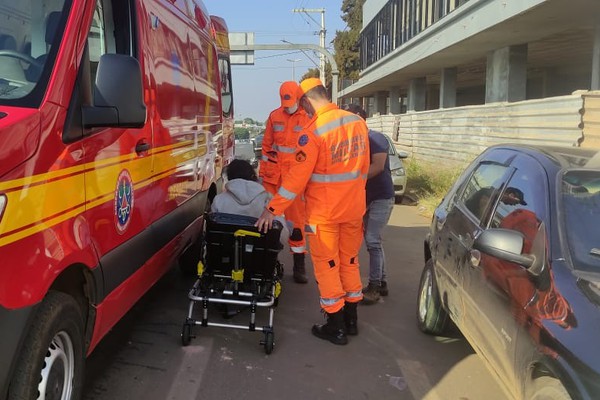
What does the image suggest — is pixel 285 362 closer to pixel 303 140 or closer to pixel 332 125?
pixel 303 140

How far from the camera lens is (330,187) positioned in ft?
14.2

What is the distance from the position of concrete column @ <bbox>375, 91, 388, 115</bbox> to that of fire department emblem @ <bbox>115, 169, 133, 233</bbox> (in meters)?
37.6

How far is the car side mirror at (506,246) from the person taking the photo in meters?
2.80

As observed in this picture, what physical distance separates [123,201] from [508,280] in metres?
2.17

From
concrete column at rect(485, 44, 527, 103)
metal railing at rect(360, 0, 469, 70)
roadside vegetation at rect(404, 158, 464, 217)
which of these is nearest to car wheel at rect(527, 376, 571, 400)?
roadside vegetation at rect(404, 158, 464, 217)

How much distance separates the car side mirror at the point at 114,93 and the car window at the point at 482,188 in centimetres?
229

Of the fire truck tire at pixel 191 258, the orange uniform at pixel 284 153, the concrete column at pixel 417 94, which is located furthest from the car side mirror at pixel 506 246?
the concrete column at pixel 417 94

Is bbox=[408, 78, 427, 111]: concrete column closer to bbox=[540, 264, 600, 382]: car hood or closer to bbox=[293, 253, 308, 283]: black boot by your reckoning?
bbox=[293, 253, 308, 283]: black boot

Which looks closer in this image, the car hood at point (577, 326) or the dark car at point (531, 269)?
the car hood at point (577, 326)

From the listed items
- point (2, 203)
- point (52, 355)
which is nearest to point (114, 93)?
point (2, 203)

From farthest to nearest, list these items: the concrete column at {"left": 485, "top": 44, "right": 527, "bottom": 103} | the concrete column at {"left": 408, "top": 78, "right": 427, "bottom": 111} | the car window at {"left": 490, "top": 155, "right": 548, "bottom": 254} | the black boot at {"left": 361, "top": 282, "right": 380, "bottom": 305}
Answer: the concrete column at {"left": 408, "top": 78, "right": 427, "bottom": 111} < the concrete column at {"left": 485, "top": 44, "right": 527, "bottom": 103} < the black boot at {"left": 361, "top": 282, "right": 380, "bottom": 305} < the car window at {"left": 490, "top": 155, "right": 548, "bottom": 254}

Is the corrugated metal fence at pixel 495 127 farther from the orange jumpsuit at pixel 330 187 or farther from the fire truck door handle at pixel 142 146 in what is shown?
the fire truck door handle at pixel 142 146

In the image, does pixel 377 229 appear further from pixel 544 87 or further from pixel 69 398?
pixel 544 87

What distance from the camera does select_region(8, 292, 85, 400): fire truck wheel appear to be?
229 cm
